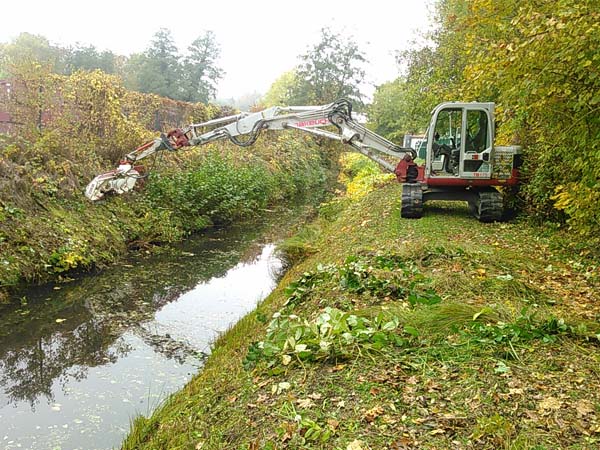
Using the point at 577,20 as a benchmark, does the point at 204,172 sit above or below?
below

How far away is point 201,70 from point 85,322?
28982mm

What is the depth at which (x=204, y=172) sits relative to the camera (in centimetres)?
1379

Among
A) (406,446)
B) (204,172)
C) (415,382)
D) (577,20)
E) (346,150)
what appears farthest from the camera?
(346,150)

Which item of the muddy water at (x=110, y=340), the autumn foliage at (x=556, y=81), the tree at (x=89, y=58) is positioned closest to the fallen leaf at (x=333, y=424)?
the muddy water at (x=110, y=340)

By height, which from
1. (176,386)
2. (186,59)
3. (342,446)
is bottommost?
(176,386)

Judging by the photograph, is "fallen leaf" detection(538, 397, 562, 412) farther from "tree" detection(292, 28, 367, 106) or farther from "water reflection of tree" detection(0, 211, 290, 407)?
"tree" detection(292, 28, 367, 106)

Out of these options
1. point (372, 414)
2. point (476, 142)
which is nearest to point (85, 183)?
point (476, 142)

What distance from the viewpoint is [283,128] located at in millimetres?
9570

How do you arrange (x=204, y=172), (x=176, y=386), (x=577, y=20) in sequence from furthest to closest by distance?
(x=204, y=172) < (x=176, y=386) < (x=577, y=20)

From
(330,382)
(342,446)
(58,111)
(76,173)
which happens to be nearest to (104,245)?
(76,173)

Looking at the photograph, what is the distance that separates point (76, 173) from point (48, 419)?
661 centimetres

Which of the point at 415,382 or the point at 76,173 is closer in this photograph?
the point at 415,382

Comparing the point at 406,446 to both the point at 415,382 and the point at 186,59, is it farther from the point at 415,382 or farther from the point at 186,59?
the point at 186,59

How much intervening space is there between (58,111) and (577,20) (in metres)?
9.74
